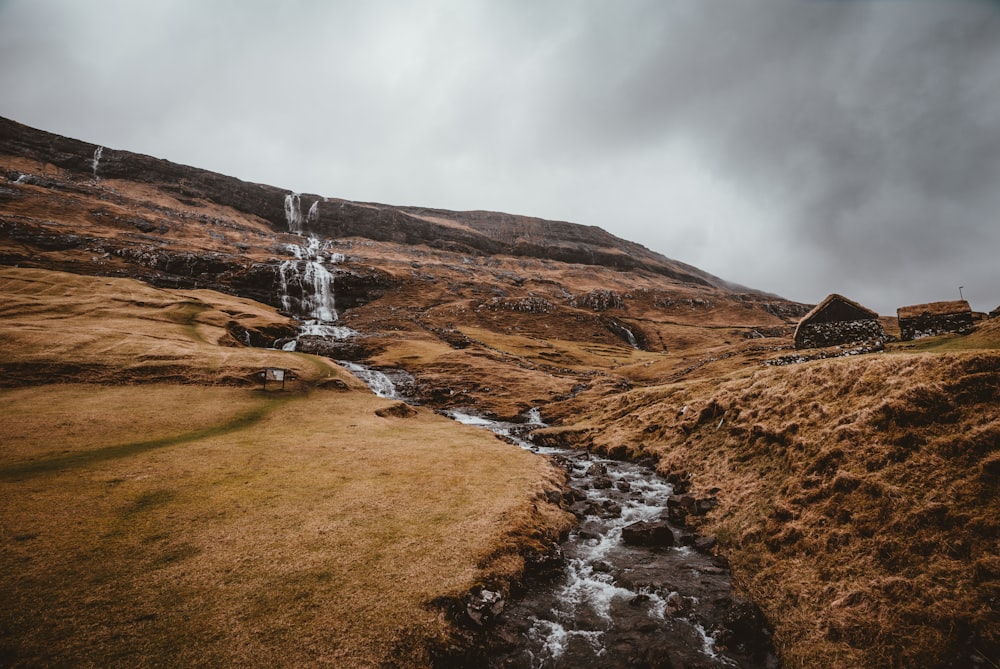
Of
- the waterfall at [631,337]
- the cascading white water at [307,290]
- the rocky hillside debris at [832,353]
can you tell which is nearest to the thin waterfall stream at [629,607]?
the rocky hillside debris at [832,353]

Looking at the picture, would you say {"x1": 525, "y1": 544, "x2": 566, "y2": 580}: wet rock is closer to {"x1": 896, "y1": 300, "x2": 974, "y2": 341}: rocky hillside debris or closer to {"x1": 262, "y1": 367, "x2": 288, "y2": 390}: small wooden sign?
{"x1": 262, "y1": 367, "x2": 288, "y2": 390}: small wooden sign

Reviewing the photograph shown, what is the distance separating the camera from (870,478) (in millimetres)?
12336

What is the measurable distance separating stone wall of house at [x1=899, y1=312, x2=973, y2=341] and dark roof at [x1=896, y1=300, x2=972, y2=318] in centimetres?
24

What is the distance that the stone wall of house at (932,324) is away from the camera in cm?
3475

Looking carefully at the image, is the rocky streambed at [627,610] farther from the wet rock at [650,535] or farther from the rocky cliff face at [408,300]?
the rocky cliff face at [408,300]

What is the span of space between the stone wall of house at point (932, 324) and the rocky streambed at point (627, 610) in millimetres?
35467

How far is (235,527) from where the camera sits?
1356 cm

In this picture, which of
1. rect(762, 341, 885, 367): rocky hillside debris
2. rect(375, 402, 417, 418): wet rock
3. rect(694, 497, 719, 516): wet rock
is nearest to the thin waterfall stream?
rect(694, 497, 719, 516): wet rock

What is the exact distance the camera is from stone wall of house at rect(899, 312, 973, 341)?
114ft

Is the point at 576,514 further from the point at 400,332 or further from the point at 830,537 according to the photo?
the point at 400,332

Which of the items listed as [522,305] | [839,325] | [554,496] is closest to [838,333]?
[839,325]

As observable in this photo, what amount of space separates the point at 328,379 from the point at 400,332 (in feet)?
162

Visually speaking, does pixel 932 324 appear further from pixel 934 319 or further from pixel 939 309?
Result: pixel 939 309

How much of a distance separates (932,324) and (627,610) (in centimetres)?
4312
